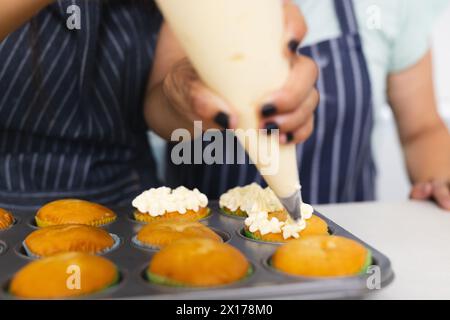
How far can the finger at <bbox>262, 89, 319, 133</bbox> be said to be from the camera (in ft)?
2.40

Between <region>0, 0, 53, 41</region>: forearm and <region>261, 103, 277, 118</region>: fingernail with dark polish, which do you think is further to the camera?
<region>0, 0, 53, 41</region>: forearm

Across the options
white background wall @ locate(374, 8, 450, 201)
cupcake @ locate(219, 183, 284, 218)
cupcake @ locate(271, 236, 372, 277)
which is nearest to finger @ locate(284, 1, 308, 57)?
cupcake @ locate(271, 236, 372, 277)

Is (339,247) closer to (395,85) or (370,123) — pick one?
(370,123)

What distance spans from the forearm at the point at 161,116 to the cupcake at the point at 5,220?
1.27ft

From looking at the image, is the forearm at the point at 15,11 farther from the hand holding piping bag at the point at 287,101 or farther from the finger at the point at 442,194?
the finger at the point at 442,194

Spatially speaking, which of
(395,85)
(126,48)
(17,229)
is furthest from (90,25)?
(395,85)

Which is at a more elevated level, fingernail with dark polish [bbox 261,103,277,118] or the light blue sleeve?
the light blue sleeve

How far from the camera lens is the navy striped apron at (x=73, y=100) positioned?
4.04 ft

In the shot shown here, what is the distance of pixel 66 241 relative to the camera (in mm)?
854

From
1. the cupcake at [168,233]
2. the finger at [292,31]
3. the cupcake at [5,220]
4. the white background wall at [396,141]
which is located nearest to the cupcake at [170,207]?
the cupcake at [168,233]

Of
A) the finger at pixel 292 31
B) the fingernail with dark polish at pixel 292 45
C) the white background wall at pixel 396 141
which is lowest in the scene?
the white background wall at pixel 396 141

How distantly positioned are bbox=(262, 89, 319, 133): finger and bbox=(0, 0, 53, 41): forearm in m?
0.39

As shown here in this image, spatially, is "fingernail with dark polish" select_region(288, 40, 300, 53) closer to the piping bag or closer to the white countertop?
the piping bag

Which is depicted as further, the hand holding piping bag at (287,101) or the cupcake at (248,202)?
the cupcake at (248,202)
